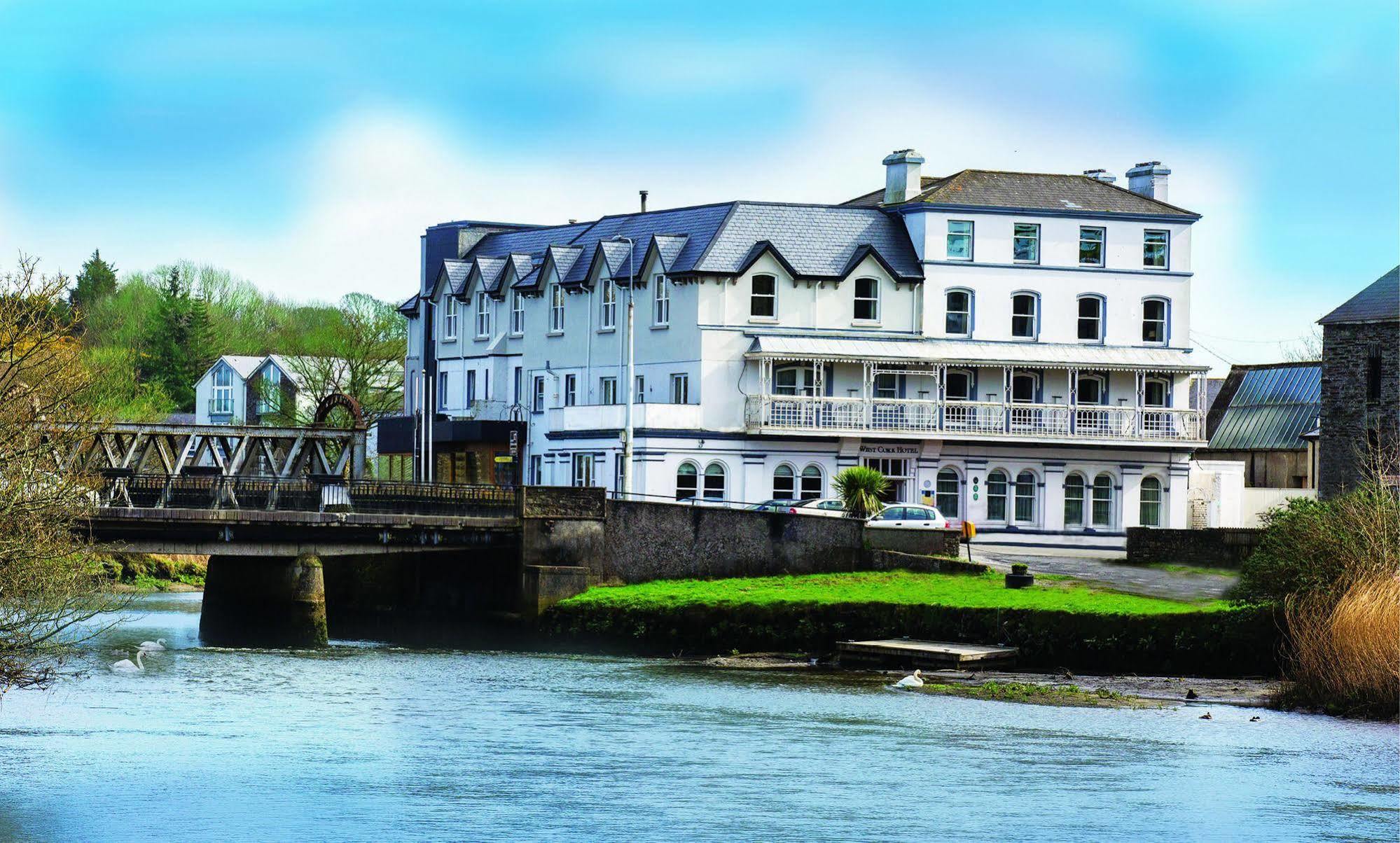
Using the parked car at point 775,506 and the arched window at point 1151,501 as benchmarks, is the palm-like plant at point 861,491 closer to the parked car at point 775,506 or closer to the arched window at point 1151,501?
the parked car at point 775,506

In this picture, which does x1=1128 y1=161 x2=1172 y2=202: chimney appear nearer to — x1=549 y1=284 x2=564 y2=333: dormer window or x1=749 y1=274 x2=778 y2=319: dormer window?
x1=749 y1=274 x2=778 y2=319: dormer window

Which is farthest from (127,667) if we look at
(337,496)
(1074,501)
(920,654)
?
(1074,501)

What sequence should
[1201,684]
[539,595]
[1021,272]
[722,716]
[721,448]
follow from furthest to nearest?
[1021,272] < [721,448] < [539,595] < [1201,684] < [722,716]

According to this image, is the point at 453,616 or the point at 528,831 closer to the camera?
the point at 528,831

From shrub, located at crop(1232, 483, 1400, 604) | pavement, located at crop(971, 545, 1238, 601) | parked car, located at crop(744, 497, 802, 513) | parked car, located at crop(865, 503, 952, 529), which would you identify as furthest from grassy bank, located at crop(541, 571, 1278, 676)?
parked car, located at crop(744, 497, 802, 513)

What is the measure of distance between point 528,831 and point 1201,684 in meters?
19.6

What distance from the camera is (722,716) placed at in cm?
3991

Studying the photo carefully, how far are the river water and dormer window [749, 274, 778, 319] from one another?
2462 cm

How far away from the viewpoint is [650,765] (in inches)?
1341

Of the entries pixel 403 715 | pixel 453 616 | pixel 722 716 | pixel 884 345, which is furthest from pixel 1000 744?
pixel 884 345

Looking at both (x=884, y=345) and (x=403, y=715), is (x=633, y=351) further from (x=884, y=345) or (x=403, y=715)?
(x=403, y=715)

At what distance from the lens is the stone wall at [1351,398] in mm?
69375

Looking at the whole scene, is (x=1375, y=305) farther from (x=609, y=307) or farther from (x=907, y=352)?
(x=609, y=307)

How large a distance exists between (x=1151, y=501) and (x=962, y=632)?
25.2 m
